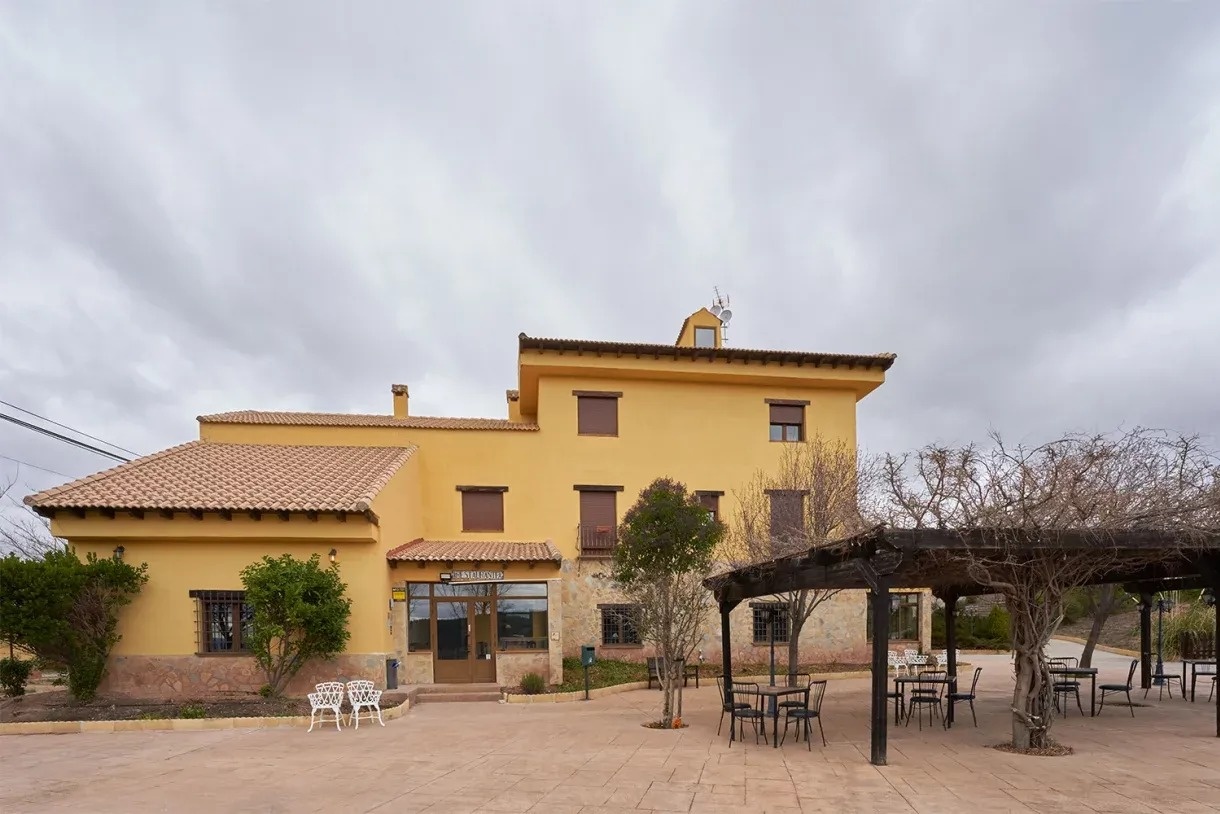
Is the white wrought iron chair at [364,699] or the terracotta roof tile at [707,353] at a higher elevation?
the terracotta roof tile at [707,353]

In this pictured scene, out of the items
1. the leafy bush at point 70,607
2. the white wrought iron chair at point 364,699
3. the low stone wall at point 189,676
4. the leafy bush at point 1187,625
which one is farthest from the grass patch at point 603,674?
the leafy bush at point 1187,625

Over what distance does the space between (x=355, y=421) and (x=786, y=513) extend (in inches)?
519

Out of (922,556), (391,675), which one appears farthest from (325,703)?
(922,556)

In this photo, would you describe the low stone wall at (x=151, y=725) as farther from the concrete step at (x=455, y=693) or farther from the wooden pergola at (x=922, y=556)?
the wooden pergola at (x=922, y=556)

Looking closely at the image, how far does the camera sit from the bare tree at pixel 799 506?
646 inches

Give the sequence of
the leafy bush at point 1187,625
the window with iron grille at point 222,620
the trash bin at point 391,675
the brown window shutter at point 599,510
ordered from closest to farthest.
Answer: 1. the window with iron grille at point 222,620
2. the trash bin at point 391,675
3. the brown window shutter at point 599,510
4. the leafy bush at point 1187,625

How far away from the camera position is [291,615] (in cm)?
1367

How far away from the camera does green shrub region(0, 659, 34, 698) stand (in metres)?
14.3

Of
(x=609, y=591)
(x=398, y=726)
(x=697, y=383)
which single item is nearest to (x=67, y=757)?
(x=398, y=726)

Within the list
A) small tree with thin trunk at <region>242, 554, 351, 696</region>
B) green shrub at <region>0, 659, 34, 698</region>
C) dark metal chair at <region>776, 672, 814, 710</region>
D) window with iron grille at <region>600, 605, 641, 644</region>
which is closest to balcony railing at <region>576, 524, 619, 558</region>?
window with iron grille at <region>600, 605, 641, 644</region>

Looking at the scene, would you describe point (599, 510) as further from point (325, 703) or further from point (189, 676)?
point (189, 676)

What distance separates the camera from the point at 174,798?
7.57 metres

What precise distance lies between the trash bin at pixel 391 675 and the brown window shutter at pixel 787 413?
12.9 m

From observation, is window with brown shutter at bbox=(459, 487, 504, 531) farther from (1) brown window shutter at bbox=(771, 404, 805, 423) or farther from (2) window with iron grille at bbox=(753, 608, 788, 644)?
(1) brown window shutter at bbox=(771, 404, 805, 423)
